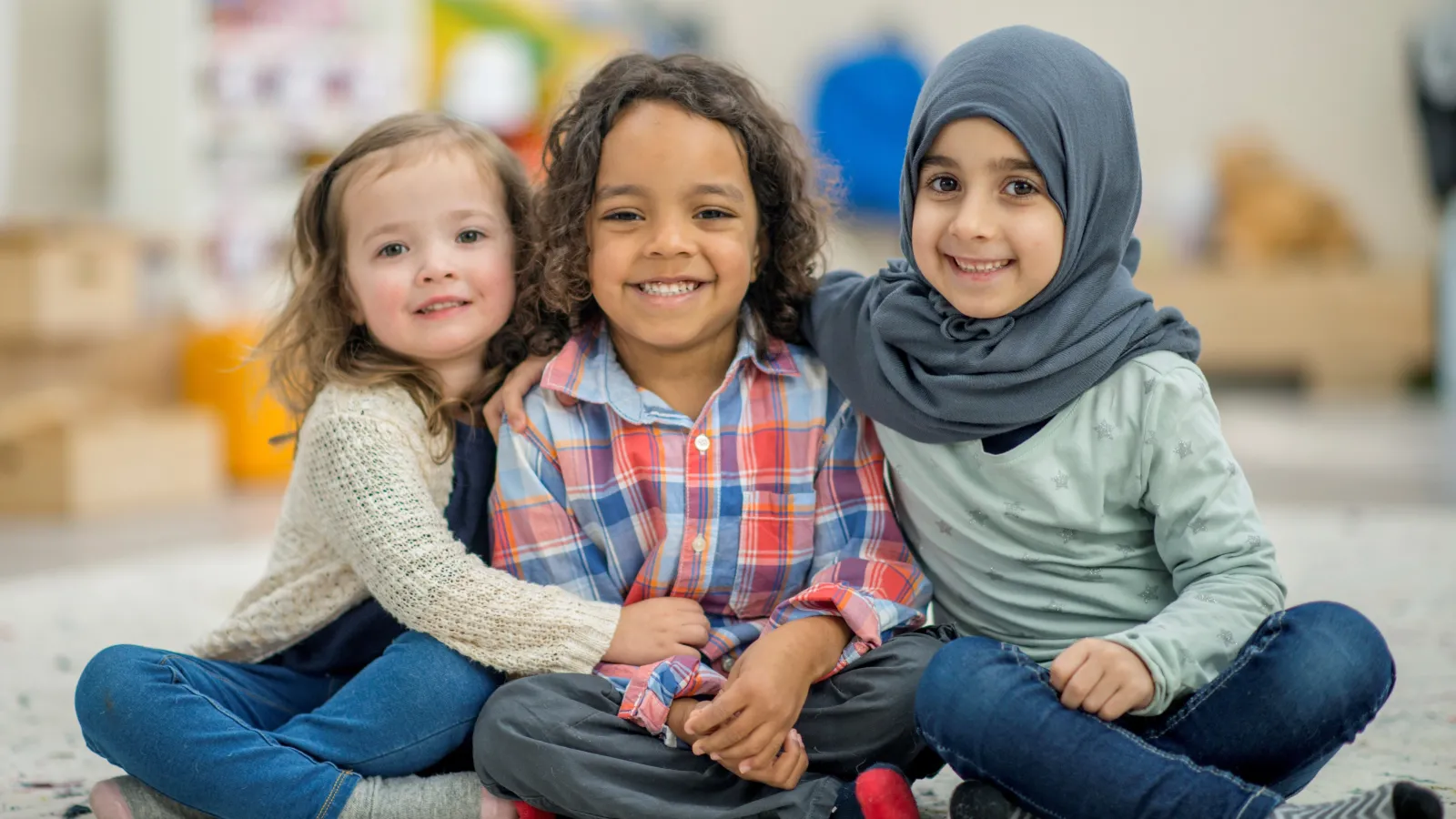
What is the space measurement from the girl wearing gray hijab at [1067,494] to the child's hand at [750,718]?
4.3 inches

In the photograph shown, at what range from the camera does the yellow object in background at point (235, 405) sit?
3262 mm

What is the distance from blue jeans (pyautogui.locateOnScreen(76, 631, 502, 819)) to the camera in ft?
3.63

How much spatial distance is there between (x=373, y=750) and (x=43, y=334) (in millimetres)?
2159

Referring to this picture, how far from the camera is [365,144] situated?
1.36m

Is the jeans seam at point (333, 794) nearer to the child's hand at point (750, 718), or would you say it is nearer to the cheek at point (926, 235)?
the child's hand at point (750, 718)

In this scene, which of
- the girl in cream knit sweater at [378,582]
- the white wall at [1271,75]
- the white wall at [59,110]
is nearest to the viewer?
the girl in cream knit sweater at [378,582]

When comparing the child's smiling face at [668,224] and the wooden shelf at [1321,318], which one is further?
the wooden shelf at [1321,318]

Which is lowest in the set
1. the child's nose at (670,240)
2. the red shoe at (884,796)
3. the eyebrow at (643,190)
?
the red shoe at (884,796)

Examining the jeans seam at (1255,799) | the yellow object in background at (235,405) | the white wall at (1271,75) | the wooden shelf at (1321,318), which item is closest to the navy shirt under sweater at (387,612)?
the jeans seam at (1255,799)

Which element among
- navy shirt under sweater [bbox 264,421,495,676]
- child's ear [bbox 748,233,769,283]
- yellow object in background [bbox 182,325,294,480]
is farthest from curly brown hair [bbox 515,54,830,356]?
yellow object in background [bbox 182,325,294,480]

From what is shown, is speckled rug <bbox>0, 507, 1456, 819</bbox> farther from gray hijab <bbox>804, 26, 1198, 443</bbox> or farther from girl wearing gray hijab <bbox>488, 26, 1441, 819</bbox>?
gray hijab <bbox>804, 26, 1198, 443</bbox>

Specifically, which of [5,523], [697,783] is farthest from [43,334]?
[697,783]

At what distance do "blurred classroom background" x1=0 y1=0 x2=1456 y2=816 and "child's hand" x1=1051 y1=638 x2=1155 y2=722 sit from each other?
13.6 inches

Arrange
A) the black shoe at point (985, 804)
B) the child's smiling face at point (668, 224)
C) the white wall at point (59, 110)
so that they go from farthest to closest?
1. the white wall at point (59, 110)
2. the child's smiling face at point (668, 224)
3. the black shoe at point (985, 804)
